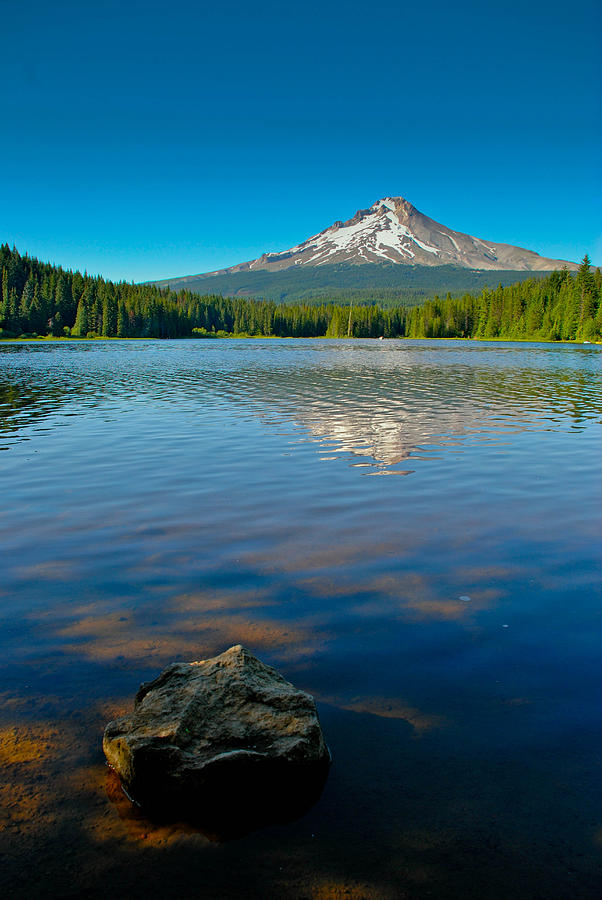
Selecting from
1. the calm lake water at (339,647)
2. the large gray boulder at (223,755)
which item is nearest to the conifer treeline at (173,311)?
the calm lake water at (339,647)

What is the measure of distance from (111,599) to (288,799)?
4115 millimetres

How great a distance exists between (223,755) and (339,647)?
2.32 metres

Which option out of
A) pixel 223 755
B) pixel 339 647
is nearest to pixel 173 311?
pixel 339 647

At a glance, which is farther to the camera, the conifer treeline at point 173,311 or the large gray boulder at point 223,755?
the conifer treeline at point 173,311

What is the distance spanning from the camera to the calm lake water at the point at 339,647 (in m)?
3.69

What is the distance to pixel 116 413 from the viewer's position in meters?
26.8

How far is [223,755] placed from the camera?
4.16 meters

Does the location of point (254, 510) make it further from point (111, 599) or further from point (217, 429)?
point (217, 429)

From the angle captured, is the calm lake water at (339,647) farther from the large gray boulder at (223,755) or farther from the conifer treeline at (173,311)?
the conifer treeline at (173,311)

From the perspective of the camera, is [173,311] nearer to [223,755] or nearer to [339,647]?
[339,647]

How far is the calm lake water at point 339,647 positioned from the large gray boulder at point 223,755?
180mm

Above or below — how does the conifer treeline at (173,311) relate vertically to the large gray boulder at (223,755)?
above

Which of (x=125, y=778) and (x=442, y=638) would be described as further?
(x=442, y=638)

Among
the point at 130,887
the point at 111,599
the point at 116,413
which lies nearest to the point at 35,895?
the point at 130,887
